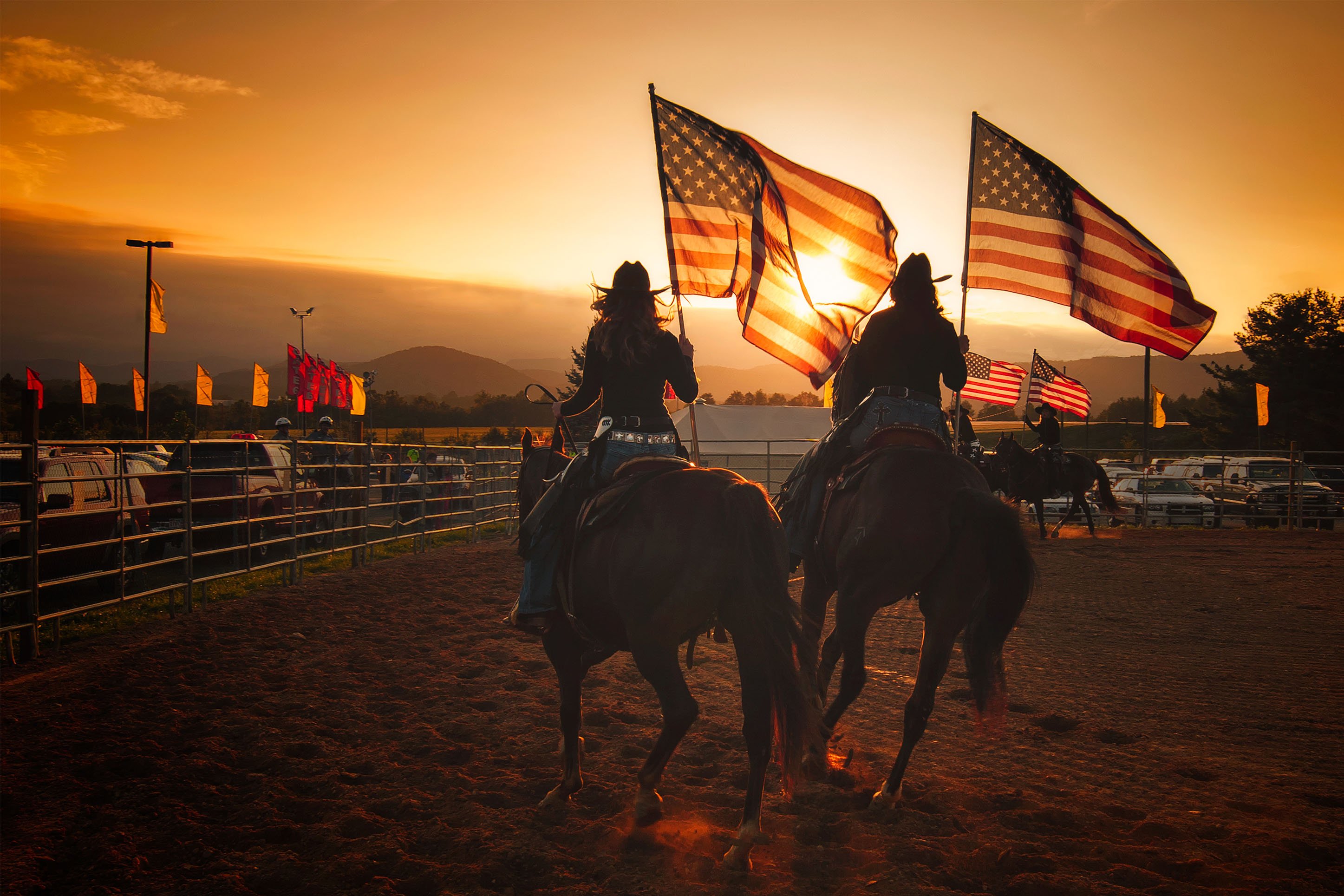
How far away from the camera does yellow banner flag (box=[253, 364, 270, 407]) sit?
36250mm

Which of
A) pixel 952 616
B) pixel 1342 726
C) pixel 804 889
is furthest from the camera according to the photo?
pixel 1342 726

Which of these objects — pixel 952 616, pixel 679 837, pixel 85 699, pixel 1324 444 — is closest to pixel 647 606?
pixel 679 837

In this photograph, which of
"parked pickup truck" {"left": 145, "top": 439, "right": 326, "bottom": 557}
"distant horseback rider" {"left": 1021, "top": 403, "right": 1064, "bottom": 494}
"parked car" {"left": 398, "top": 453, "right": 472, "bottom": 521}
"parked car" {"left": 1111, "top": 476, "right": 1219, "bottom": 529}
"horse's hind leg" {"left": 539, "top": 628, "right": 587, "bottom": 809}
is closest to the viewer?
"horse's hind leg" {"left": 539, "top": 628, "right": 587, "bottom": 809}

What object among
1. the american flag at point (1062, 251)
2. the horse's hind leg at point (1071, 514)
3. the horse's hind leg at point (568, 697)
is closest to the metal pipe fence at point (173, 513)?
the horse's hind leg at point (568, 697)

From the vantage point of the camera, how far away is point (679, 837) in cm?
339

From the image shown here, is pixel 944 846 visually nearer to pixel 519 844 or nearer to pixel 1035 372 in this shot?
pixel 519 844

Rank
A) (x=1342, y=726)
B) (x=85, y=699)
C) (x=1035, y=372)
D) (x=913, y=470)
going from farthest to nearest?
(x=1035, y=372)
(x=85, y=699)
(x=1342, y=726)
(x=913, y=470)

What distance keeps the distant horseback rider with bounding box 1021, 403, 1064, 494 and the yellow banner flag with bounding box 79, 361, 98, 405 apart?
35880 mm

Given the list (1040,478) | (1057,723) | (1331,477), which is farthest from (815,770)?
(1331,477)

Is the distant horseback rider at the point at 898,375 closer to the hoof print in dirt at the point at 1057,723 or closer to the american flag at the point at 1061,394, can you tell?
the hoof print in dirt at the point at 1057,723

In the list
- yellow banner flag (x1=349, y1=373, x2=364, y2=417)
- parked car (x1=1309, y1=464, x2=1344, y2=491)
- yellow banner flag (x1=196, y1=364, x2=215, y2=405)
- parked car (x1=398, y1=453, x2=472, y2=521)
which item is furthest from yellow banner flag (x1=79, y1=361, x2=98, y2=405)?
parked car (x1=1309, y1=464, x2=1344, y2=491)

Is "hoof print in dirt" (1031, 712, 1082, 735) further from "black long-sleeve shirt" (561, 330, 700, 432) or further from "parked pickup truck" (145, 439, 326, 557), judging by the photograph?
"parked pickup truck" (145, 439, 326, 557)

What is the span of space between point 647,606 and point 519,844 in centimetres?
115

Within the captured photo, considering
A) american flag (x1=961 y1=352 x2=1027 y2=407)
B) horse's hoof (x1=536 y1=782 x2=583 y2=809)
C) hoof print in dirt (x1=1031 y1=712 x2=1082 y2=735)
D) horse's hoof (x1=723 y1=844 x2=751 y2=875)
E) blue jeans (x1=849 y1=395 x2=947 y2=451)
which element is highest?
american flag (x1=961 y1=352 x2=1027 y2=407)
